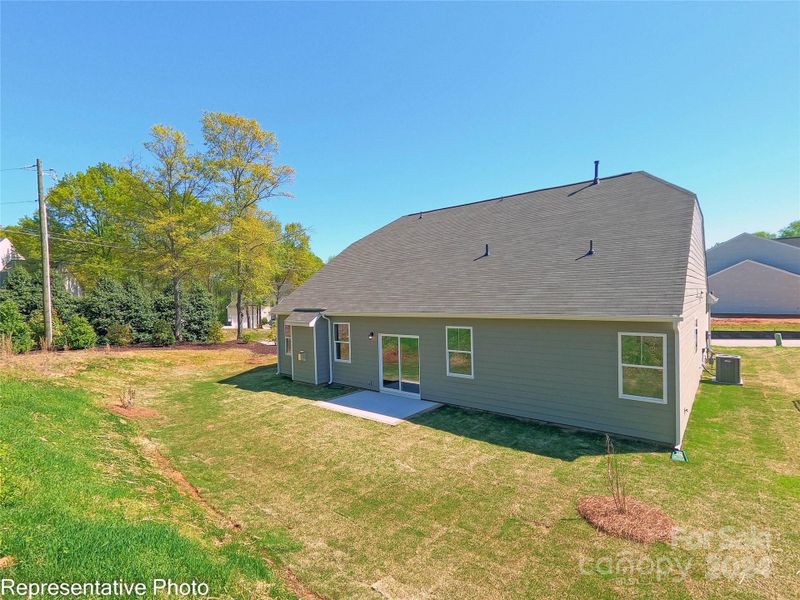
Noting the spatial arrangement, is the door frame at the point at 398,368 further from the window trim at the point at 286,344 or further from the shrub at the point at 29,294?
the shrub at the point at 29,294

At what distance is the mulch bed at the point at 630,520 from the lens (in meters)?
4.80

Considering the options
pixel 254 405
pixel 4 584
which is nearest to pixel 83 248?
pixel 254 405

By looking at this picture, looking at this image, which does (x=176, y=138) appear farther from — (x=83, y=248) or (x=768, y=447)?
(x=768, y=447)

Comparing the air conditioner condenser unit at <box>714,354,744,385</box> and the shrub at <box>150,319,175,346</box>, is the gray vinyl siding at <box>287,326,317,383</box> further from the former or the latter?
the air conditioner condenser unit at <box>714,354,744,385</box>

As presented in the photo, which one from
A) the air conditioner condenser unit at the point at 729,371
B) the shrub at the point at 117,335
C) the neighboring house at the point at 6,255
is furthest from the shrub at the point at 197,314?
the air conditioner condenser unit at the point at 729,371

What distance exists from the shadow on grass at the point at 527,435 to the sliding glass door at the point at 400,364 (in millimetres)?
1838

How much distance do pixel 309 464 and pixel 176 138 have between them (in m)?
23.5

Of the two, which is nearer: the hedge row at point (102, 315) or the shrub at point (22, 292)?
the hedge row at point (102, 315)

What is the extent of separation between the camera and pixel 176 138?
897 inches

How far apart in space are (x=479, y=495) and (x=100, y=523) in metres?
5.05

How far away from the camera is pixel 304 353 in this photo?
46.5ft

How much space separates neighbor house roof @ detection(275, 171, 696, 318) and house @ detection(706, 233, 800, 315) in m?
26.2

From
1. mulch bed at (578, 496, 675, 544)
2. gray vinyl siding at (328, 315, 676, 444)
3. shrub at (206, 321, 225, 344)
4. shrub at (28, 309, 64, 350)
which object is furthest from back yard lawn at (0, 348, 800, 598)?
shrub at (206, 321, 225, 344)

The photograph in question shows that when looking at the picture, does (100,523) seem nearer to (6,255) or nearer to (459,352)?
(459,352)
